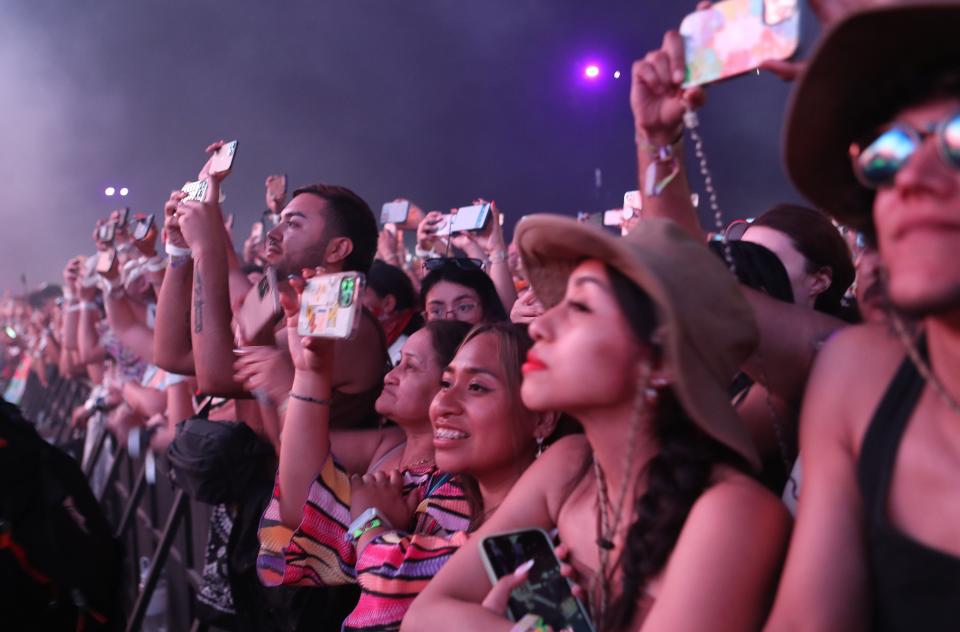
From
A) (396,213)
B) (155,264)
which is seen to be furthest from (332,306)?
(396,213)

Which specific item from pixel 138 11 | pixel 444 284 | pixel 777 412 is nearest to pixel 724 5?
pixel 777 412

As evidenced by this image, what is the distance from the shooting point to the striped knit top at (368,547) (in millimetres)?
1563

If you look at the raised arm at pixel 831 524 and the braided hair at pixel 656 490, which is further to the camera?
the braided hair at pixel 656 490

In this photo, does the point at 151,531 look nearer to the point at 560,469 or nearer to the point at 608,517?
the point at 560,469

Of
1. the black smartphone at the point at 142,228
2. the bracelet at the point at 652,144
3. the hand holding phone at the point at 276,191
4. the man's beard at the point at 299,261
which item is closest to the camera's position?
the bracelet at the point at 652,144

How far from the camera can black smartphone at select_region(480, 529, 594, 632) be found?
126 centimetres

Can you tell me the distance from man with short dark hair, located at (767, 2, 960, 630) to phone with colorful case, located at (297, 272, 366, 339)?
3.38ft

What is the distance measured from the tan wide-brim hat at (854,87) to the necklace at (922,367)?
0.56 feet

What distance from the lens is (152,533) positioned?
13.5 feet

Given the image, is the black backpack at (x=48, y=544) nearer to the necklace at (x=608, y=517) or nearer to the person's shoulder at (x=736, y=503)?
the necklace at (x=608, y=517)

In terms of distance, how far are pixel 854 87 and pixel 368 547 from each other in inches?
48.2

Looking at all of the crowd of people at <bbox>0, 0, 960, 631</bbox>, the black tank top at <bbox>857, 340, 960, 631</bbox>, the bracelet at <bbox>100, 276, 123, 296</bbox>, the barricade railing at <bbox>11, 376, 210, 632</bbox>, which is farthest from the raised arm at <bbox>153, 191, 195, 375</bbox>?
the black tank top at <bbox>857, 340, 960, 631</bbox>

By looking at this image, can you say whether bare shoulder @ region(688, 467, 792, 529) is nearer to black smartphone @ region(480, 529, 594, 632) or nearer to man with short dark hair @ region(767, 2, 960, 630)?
man with short dark hair @ region(767, 2, 960, 630)

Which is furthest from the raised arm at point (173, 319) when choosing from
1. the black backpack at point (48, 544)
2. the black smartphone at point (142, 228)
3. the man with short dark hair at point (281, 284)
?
the black backpack at point (48, 544)
